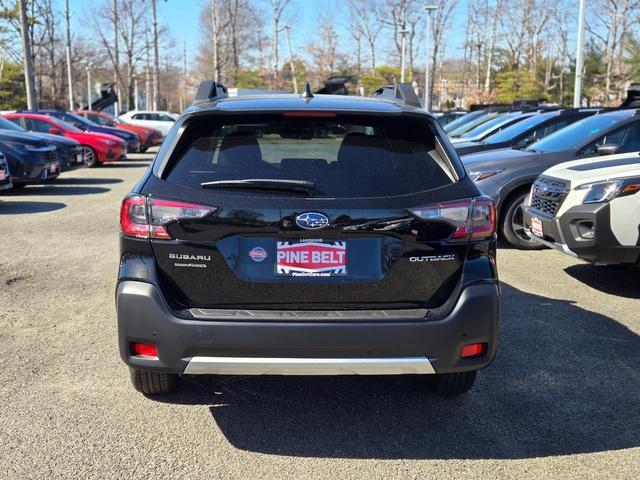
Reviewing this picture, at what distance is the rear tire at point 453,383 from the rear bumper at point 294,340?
644mm

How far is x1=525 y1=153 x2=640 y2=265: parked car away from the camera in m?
5.78

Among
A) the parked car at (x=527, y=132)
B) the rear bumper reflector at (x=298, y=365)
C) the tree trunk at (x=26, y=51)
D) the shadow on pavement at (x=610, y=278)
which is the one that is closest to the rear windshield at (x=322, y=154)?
the rear bumper reflector at (x=298, y=365)

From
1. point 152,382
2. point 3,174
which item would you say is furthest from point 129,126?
point 152,382

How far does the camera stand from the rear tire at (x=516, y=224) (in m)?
8.29

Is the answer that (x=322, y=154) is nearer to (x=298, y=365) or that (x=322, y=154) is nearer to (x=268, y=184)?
(x=268, y=184)

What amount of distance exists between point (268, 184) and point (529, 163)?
236 inches

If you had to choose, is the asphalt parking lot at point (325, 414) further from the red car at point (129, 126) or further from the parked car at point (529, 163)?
the red car at point (129, 126)

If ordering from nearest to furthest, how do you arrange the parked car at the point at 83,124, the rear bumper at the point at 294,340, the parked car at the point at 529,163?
the rear bumper at the point at 294,340 → the parked car at the point at 529,163 → the parked car at the point at 83,124

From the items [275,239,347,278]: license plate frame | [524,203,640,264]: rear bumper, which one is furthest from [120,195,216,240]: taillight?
[524,203,640,264]: rear bumper

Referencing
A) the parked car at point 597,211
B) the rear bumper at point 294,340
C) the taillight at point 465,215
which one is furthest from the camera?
the parked car at point 597,211

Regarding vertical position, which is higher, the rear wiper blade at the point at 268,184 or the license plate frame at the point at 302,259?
the rear wiper blade at the point at 268,184

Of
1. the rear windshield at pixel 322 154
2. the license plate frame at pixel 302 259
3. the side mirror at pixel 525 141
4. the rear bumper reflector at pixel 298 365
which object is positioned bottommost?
the rear bumper reflector at pixel 298 365

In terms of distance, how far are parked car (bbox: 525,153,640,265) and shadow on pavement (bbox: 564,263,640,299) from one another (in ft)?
2.06

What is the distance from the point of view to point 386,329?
304 cm
